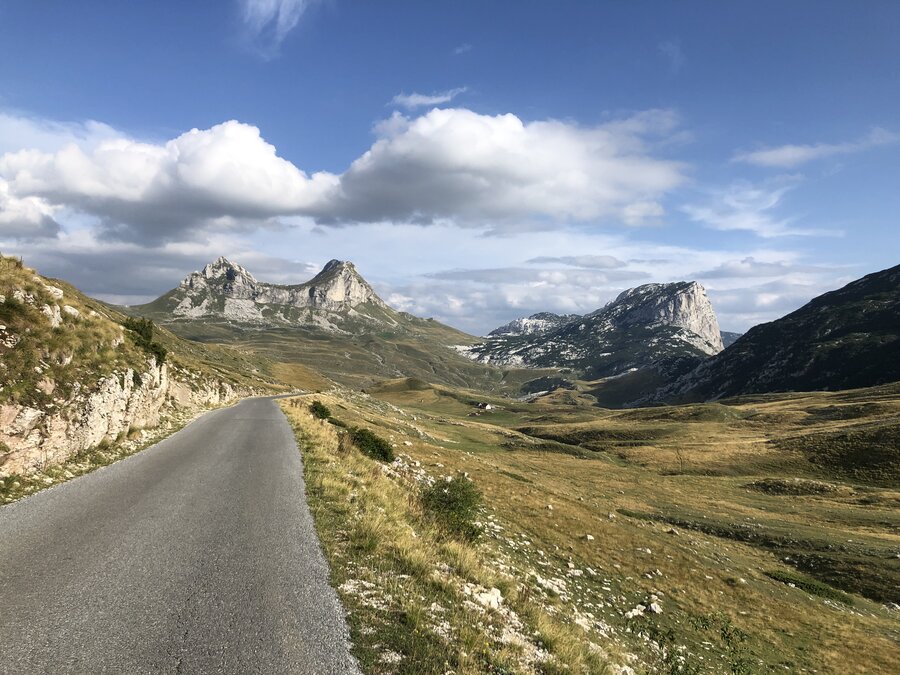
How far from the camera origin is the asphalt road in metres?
6.51

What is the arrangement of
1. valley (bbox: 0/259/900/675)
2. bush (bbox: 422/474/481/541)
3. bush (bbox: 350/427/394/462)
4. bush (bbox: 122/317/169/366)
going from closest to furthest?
1. valley (bbox: 0/259/900/675)
2. bush (bbox: 422/474/481/541)
3. bush (bbox: 350/427/394/462)
4. bush (bbox: 122/317/169/366)

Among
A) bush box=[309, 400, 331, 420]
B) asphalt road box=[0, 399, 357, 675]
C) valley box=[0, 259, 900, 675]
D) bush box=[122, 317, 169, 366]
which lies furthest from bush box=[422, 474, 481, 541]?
bush box=[309, 400, 331, 420]

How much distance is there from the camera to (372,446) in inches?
1229

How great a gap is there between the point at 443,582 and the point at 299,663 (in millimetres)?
4158

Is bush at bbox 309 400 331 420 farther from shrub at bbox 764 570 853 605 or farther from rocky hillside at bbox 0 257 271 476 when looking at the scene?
shrub at bbox 764 570 853 605

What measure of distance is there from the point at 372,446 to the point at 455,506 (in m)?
13.4

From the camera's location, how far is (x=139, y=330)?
36.6m

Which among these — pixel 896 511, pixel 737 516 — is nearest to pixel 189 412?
pixel 737 516

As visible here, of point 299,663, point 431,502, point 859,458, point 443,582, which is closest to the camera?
point 299,663

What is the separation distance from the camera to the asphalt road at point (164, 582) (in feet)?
21.4

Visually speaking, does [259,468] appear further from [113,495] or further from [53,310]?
[53,310]

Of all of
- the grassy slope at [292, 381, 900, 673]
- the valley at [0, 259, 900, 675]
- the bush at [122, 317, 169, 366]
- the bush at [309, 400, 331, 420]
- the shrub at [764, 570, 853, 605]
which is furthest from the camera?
the bush at [309, 400, 331, 420]

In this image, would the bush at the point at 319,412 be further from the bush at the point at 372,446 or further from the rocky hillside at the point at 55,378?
the rocky hillside at the point at 55,378

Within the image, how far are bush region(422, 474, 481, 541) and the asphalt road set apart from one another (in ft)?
20.2
